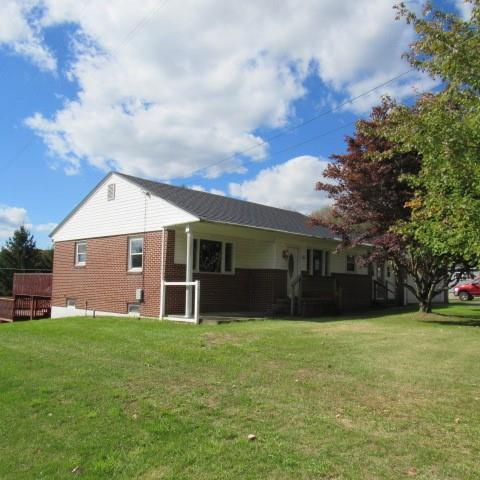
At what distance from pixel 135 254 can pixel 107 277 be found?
1928 mm

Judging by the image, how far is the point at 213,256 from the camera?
18.3 m

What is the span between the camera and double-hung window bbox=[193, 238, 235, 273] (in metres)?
17.7

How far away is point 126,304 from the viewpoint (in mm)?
18250

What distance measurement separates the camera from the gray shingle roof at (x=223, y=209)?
17.0 metres

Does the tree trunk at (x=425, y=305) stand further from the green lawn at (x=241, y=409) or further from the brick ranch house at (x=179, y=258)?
the green lawn at (x=241, y=409)

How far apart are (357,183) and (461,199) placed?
6270mm

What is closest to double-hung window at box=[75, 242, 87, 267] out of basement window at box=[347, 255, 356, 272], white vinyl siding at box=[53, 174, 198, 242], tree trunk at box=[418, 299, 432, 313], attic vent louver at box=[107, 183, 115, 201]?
white vinyl siding at box=[53, 174, 198, 242]

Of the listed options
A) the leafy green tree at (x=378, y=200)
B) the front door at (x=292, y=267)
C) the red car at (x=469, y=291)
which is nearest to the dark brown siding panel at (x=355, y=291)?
the front door at (x=292, y=267)

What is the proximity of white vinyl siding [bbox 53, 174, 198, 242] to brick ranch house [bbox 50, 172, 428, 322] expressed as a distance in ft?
0.12

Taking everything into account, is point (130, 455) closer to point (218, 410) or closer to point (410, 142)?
point (218, 410)

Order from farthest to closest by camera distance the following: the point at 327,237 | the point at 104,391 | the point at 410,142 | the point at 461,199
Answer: the point at 327,237
the point at 410,142
the point at 461,199
the point at 104,391

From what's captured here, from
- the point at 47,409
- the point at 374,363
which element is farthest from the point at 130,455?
the point at 374,363

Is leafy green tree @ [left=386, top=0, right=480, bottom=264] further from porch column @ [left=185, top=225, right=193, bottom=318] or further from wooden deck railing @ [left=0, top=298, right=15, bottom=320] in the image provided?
wooden deck railing @ [left=0, top=298, right=15, bottom=320]

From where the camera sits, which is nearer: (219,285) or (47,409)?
(47,409)
